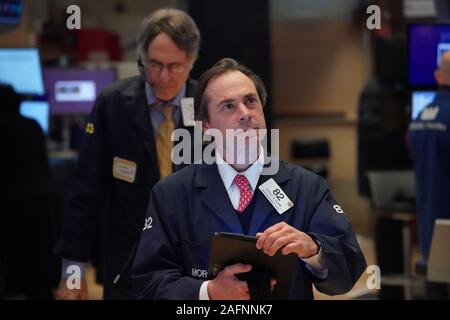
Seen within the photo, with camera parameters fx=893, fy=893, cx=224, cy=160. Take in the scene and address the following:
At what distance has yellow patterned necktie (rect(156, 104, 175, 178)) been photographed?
9.20 ft

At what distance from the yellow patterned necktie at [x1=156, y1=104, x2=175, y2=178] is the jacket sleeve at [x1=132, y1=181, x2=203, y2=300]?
0.60 metres

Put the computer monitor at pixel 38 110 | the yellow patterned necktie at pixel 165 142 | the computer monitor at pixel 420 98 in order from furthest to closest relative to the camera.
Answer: the computer monitor at pixel 38 110 < the computer monitor at pixel 420 98 < the yellow patterned necktie at pixel 165 142

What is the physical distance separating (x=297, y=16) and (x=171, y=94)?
8.91 meters

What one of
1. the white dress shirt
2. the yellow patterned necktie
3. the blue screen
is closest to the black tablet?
the white dress shirt

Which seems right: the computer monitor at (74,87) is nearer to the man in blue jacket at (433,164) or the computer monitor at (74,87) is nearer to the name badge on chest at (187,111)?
the man in blue jacket at (433,164)

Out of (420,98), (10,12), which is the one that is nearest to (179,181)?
(10,12)

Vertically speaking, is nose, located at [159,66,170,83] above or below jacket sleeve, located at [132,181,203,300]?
above

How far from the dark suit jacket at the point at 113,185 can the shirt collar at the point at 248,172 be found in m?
0.74

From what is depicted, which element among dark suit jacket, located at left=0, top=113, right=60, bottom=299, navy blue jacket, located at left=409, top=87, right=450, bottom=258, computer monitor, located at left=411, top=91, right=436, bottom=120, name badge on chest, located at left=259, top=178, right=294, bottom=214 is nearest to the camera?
name badge on chest, located at left=259, top=178, right=294, bottom=214

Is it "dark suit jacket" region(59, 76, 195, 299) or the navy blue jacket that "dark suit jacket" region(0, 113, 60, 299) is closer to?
"dark suit jacket" region(59, 76, 195, 299)

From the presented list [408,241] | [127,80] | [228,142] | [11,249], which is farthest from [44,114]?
[228,142]

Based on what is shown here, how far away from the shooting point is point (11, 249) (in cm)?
504

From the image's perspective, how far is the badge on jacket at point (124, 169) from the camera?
2.93m

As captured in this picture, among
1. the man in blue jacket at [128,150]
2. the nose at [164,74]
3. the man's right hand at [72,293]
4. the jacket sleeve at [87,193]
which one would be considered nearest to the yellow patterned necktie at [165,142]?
the man in blue jacket at [128,150]
